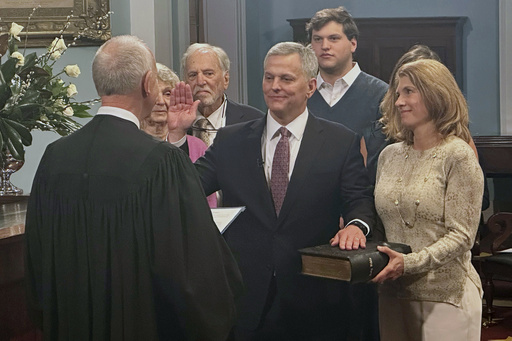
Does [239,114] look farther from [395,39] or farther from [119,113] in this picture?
[395,39]

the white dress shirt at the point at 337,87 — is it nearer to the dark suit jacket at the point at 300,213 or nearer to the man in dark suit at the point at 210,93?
the man in dark suit at the point at 210,93

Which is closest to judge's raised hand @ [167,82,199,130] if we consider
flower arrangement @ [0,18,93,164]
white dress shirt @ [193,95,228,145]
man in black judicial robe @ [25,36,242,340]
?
flower arrangement @ [0,18,93,164]

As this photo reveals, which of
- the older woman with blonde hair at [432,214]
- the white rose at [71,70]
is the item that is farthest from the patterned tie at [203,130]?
the older woman with blonde hair at [432,214]

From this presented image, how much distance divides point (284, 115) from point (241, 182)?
0.30 metres

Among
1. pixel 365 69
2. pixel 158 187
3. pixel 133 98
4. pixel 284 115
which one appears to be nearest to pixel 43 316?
pixel 158 187

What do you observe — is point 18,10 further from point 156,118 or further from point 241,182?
point 241,182

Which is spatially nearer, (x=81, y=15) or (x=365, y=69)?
(x=81, y=15)

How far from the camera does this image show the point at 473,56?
10117mm

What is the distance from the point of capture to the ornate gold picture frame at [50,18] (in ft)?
13.8

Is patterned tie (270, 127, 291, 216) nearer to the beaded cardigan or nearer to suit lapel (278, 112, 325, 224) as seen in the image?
suit lapel (278, 112, 325, 224)

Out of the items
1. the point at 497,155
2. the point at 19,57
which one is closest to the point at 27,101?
the point at 19,57

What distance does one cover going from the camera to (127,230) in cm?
213

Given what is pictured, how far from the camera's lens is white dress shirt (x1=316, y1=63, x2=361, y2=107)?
3.75 m

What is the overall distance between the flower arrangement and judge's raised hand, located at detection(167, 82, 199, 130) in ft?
1.36
